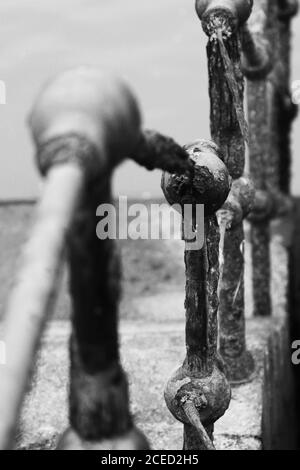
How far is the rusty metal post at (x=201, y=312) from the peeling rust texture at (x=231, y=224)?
41 centimetres

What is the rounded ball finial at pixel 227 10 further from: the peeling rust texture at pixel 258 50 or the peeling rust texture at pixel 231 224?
the peeling rust texture at pixel 258 50

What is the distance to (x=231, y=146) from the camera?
154 cm

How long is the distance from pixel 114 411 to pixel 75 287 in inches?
4.3

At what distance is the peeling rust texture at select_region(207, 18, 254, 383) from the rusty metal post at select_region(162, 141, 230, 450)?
41cm

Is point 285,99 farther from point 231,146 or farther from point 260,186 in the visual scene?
point 231,146

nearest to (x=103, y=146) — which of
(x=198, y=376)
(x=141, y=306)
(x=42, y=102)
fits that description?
(x=42, y=102)

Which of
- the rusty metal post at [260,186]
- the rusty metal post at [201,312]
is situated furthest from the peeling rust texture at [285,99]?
the rusty metal post at [201,312]

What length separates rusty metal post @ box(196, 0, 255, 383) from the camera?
136 cm

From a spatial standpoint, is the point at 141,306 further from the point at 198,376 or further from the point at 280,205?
the point at 198,376

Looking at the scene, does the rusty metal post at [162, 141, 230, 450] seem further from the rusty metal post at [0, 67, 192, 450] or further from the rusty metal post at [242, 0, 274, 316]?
the rusty metal post at [242, 0, 274, 316]

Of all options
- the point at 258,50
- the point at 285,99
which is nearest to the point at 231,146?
the point at 258,50

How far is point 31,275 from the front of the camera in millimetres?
494

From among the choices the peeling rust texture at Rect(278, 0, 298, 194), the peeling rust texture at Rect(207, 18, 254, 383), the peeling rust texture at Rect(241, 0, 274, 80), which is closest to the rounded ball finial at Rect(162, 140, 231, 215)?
the peeling rust texture at Rect(207, 18, 254, 383)

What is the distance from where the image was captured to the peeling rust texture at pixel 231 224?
1.41 metres
